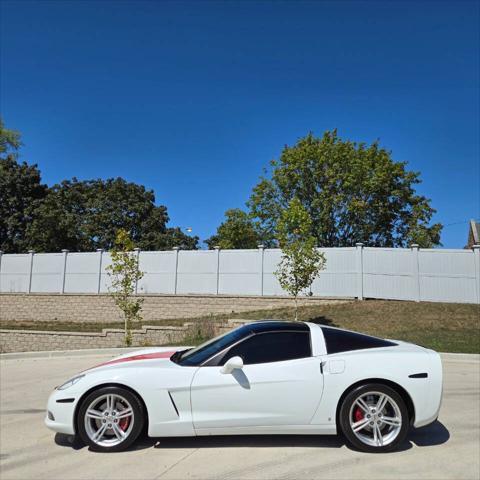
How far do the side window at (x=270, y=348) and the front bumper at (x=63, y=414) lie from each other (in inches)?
58.2

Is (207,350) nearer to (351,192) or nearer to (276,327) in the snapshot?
(276,327)

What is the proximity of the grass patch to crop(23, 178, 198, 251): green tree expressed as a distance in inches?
884

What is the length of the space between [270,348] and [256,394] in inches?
19.6

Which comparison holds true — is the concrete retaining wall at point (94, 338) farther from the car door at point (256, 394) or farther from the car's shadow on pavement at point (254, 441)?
the car door at point (256, 394)

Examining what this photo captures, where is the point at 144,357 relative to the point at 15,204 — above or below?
below

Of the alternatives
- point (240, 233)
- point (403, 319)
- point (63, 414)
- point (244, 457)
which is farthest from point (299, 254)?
point (240, 233)

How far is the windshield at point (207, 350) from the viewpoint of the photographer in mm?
4434

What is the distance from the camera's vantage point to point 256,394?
415cm

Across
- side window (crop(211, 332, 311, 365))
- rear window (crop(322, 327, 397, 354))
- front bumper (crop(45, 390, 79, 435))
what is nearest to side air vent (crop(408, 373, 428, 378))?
rear window (crop(322, 327, 397, 354))

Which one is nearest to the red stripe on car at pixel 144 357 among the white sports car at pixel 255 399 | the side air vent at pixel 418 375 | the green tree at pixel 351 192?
the white sports car at pixel 255 399

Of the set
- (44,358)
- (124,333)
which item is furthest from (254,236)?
(44,358)

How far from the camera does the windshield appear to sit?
175 inches

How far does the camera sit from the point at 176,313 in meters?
20.9

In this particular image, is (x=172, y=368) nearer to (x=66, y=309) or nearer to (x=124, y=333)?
(x=124, y=333)
